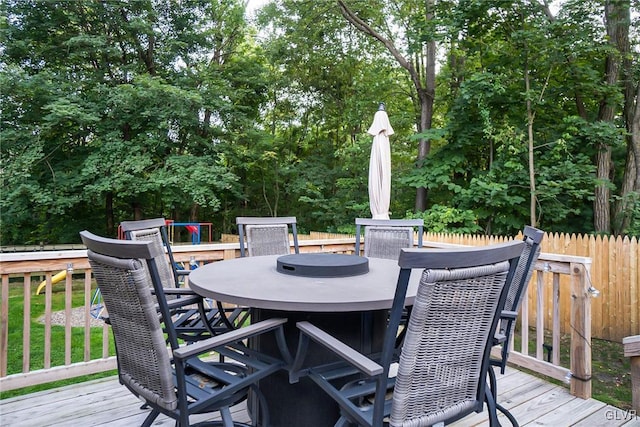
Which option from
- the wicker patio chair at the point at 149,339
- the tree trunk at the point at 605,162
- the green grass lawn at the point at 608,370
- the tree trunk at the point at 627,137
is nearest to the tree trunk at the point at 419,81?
the tree trunk at the point at 605,162

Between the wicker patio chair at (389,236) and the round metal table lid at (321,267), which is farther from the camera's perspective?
the wicker patio chair at (389,236)

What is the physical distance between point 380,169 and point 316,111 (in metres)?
9.37

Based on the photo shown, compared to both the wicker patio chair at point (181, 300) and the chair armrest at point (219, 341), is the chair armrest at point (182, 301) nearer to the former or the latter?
the wicker patio chair at point (181, 300)

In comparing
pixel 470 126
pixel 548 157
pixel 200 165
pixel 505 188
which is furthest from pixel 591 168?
pixel 200 165

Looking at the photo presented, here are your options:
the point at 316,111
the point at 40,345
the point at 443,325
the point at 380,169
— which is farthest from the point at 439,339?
the point at 316,111

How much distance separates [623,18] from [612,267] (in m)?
4.71

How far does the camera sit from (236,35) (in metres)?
12.7

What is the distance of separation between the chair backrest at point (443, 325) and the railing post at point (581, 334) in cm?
178

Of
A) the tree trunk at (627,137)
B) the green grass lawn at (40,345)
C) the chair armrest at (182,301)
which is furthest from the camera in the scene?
the tree trunk at (627,137)

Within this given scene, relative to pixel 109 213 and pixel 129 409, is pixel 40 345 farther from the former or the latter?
pixel 109 213

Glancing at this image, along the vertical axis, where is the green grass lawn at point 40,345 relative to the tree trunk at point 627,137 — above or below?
below

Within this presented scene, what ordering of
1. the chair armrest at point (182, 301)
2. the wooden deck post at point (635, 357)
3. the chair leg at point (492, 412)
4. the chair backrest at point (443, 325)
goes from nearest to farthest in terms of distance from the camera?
1. the chair backrest at point (443, 325)
2. the wooden deck post at point (635, 357)
3. the chair leg at point (492, 412)
4. the chair armrest at point (182, 301)

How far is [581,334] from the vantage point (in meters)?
2.74

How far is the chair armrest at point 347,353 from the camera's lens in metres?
1.27
